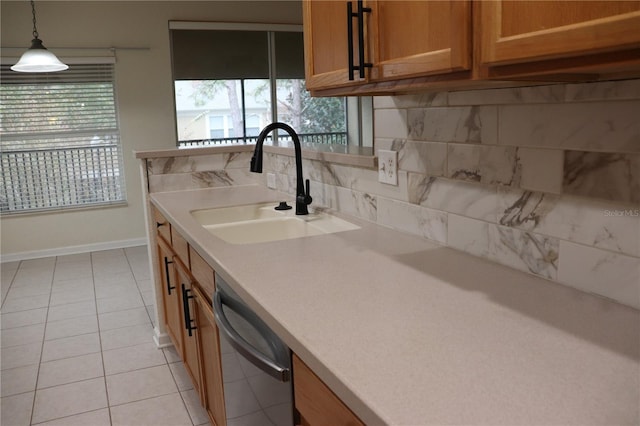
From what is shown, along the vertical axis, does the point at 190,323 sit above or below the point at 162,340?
above

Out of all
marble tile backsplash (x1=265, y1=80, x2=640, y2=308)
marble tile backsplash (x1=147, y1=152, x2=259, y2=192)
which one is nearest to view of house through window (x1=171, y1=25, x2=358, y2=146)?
→ marble tile backsplash (x1=147, y1=152, x2=259, y2=192)

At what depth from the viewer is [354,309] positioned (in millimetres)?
1105

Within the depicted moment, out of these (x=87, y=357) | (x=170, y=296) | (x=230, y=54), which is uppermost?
(x=230, y=54)

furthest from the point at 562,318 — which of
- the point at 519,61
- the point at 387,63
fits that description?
the point at 387,63

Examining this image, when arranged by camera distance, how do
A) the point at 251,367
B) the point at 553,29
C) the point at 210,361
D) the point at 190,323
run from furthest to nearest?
the point at 190,323 < the point at 210,361 < the point at 251,367 < the point at 553,29

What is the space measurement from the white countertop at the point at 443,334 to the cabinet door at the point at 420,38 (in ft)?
1.55

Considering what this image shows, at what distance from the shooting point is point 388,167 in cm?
177

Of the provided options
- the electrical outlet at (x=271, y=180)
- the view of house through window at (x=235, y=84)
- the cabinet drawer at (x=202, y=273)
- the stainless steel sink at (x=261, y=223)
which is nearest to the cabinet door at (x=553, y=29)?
the cabinet drawer at (x=202, y=273)

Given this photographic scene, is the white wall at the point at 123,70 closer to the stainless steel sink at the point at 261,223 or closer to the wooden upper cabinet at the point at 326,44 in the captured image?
the stainless steel sink at the point at 261,223

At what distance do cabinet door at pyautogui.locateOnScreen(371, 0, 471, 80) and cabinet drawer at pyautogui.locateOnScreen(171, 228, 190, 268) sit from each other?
3.67ft

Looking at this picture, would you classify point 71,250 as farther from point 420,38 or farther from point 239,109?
point 420,38

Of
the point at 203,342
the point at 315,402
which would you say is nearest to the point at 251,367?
the point at 315,402

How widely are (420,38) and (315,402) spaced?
0.72 m

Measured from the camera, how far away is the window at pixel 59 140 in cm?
497
